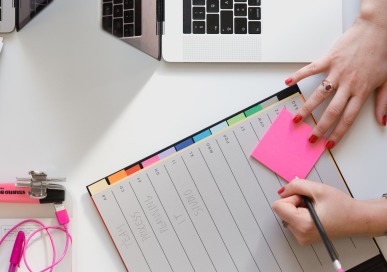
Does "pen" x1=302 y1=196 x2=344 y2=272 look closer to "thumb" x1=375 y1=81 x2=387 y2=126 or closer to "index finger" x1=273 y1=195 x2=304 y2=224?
"index finger" x1=273 y1=195 x2=304 y2=224

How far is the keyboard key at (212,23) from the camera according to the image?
900mm

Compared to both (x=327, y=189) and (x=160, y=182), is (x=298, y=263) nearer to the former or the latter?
(x=327, y=189)

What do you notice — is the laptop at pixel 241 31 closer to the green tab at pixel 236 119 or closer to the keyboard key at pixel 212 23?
the keyboard key at pixel 212 23

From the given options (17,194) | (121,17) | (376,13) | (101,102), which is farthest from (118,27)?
(376,13)

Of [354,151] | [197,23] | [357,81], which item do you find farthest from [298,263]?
[197,23]

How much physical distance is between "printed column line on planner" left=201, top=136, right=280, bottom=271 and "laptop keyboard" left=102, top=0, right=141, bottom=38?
25cm

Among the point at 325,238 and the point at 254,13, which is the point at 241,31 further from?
the point at 325,238

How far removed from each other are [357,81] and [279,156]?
0.19m

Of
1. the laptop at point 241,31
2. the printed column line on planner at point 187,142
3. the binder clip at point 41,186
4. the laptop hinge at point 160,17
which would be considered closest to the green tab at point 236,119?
the printed column line on planner at point 187,142

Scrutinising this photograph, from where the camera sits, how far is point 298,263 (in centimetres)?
89

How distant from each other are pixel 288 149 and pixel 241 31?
23 centimetres

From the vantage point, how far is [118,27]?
874 mm

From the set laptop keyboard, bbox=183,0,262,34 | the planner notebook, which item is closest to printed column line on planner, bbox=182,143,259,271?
the planner notebook

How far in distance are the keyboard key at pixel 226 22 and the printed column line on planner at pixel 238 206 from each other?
0.64ft
